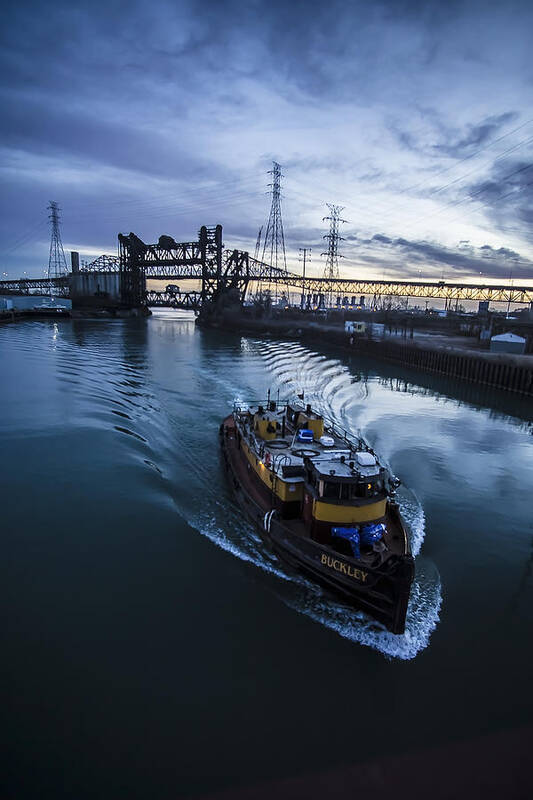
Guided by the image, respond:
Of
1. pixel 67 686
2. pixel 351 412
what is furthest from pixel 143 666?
pixel 351 412

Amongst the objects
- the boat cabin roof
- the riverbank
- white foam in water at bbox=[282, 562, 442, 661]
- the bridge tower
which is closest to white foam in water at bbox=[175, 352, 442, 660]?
white foam in water at bbox=[282, 562, 442, 661]

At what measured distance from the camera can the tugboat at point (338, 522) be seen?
1126 centimetres

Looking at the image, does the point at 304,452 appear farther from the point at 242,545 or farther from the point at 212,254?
the point at 212,254

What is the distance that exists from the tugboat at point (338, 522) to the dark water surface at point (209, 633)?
3.20 ft

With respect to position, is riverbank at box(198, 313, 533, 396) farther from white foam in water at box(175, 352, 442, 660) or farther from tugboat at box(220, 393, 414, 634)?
tugboat at box(220, 393, 414, 634)

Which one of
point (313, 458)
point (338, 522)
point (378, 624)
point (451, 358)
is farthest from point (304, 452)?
point (451, 358)

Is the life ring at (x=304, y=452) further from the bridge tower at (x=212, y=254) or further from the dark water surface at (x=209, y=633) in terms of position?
the bridge tower at (x=212, y=254)

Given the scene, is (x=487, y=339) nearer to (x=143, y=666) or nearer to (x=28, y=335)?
(x=143, y=666)

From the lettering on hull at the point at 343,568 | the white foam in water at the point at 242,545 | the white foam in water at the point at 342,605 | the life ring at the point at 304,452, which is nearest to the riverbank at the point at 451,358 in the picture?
the white foam in water at the point at 342,605

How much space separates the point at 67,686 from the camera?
9.61 metres

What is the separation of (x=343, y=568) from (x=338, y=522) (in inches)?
54.6

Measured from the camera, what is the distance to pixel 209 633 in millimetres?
11281

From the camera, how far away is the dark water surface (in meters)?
8.50

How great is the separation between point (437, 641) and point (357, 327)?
80.4 metres
